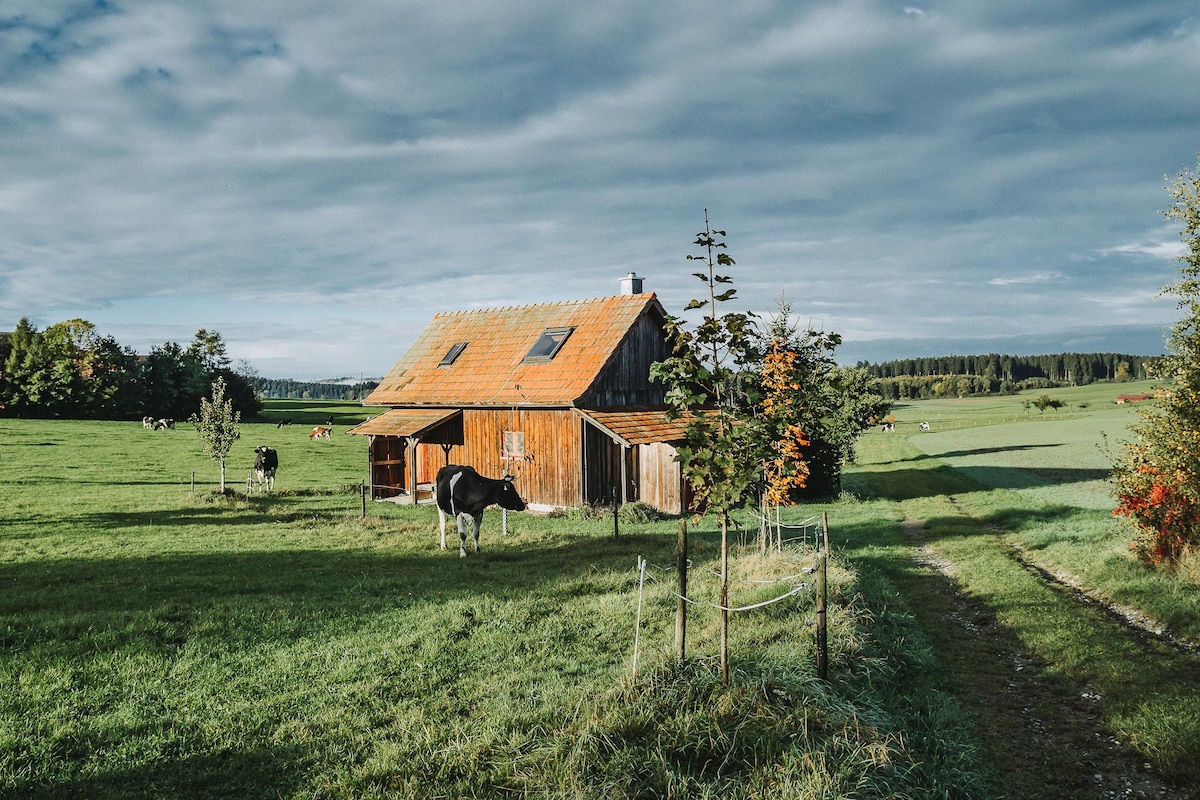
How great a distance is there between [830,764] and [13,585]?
46.7 feet

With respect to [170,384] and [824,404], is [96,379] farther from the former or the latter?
[824,404]

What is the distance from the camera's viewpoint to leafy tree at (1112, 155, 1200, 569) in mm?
13062

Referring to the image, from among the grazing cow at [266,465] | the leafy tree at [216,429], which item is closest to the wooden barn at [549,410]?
the grazing cow at [266,465]

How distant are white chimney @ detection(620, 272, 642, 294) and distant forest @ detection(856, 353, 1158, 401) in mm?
118860

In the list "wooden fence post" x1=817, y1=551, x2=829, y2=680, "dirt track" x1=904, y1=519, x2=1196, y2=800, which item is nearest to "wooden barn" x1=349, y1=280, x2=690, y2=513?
"dirt track" x1=904, y1=519, x2=1196, y2=800

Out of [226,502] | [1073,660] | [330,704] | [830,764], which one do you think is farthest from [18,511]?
[1073,660]

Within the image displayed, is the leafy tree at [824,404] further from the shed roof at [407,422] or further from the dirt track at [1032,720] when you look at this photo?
the shed roof at [407,422]

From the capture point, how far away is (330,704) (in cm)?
713

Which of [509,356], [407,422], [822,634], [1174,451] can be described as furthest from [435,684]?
[509,356]

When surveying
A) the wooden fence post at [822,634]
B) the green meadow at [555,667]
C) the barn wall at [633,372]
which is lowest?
the green meadow at [555,667]

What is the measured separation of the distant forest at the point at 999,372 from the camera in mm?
150125

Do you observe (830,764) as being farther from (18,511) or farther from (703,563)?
(18,511)

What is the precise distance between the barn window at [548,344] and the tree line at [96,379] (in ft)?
163

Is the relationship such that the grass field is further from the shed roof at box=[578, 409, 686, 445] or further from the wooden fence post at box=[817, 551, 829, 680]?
the shed roof at box=[578, 409, 686, 445]
